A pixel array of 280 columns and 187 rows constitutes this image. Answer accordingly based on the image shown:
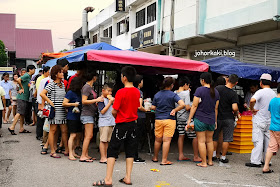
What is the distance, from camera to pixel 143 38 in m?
22.8

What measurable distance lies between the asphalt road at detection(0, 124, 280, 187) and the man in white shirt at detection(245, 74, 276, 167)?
36cm

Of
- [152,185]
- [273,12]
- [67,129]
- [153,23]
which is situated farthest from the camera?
[153,23]

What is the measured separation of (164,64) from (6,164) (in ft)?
13.3

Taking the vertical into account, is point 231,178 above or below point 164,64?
below

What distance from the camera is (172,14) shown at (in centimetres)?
1877

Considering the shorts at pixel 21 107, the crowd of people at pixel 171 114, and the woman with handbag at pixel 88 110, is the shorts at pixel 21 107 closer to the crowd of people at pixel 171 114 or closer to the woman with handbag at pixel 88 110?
the crowd of people at pixel 171 114

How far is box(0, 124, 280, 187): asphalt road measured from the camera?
5.73 m

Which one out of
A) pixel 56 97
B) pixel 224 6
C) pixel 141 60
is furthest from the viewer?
pixel 224 6

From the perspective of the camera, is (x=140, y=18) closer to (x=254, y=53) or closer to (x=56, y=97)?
(x=254, y=53)

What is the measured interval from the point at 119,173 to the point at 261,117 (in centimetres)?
326

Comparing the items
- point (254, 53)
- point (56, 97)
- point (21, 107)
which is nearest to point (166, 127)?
point (56, 97)

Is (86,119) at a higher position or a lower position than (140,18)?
lower

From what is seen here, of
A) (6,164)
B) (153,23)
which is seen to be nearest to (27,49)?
(153,23)

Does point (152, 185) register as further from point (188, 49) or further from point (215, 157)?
point (188, 49)
